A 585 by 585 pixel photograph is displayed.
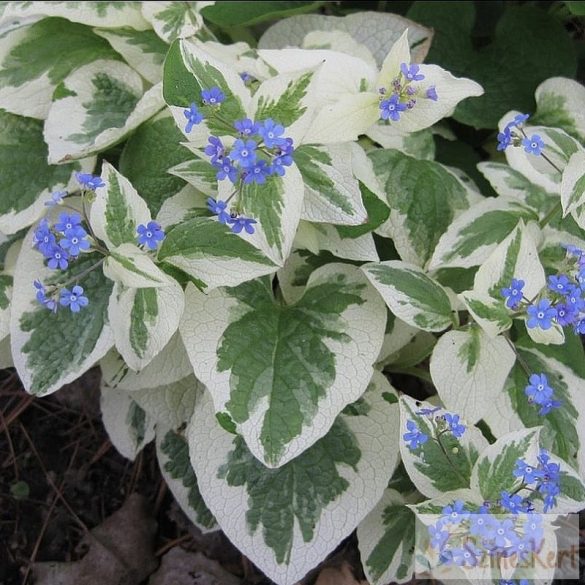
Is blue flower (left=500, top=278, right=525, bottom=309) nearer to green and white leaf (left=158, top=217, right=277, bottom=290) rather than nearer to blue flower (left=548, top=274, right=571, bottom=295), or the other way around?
blue flower (left=548, top=274, right=571, bottom=295)

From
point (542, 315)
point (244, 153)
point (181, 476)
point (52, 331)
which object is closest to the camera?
point (244, 153)

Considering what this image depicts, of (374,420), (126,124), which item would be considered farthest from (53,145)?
(374,420)

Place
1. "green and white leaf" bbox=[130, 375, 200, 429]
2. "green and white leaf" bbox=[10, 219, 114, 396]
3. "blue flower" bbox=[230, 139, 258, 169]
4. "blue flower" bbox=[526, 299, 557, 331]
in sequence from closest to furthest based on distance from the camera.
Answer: "blue flower" bbox=[230, 139, 258, 169] → "blue flower" bbox=[526, 299, 557, 331] → "green and white leaf" bbox=[10, 219, 114, 396] → "green and white leaf" bbox=[130, 375, 200, 429]

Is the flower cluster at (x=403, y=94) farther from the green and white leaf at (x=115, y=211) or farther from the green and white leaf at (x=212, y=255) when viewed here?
the green and white leaf at (x=115, y=211)

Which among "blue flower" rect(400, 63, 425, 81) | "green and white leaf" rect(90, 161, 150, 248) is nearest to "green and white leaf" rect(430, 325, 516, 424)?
"blue flower" rect(400, 63, 425, 81)

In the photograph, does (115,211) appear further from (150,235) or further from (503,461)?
(503,461)

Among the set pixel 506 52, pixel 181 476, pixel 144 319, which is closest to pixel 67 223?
pixel 144 319
